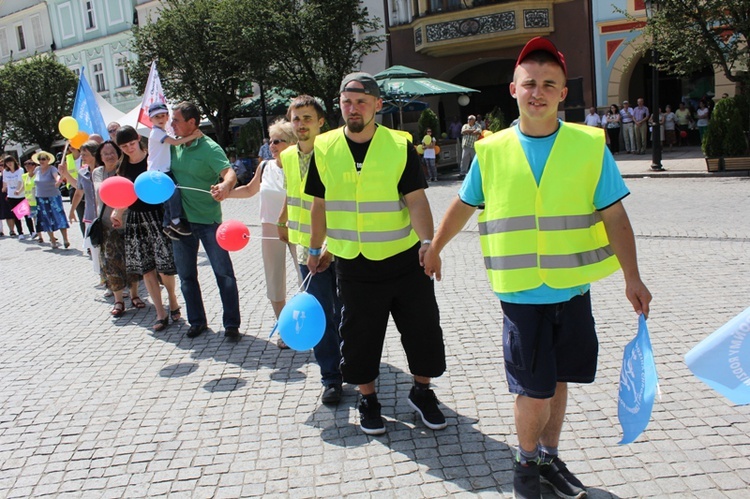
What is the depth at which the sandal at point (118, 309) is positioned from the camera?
7.35 meters

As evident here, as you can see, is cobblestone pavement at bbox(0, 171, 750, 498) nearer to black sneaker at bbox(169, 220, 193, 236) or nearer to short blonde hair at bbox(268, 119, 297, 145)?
black sneaker at bbox(169, 220, 193, 236)

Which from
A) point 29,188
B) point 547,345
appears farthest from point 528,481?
point 29,188

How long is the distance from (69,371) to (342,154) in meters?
3.16

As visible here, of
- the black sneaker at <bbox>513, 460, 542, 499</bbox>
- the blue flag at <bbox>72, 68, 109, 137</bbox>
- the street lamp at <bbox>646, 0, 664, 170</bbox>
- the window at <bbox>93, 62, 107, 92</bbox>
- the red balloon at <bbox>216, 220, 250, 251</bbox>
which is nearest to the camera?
the black sneaker at <bbox>513, 460, 542, 499</bbox>

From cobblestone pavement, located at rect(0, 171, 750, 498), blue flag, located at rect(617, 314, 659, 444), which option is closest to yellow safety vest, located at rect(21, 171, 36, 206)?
cobblestone pavement, located at rect(0, 171, 750, 498)

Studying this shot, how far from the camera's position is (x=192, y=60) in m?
27.9

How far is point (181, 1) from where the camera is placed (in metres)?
28.8

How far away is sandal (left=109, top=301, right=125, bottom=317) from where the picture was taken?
735cm

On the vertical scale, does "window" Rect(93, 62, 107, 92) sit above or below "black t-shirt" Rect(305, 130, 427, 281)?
above

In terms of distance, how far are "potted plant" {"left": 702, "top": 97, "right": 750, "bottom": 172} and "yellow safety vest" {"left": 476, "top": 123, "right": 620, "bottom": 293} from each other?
1451 cm

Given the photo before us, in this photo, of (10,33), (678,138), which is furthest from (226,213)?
(10,33)

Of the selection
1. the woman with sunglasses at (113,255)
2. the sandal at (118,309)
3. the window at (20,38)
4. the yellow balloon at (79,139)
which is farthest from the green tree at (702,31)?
the window at (20,38)

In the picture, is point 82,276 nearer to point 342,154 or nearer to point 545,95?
point 342,154

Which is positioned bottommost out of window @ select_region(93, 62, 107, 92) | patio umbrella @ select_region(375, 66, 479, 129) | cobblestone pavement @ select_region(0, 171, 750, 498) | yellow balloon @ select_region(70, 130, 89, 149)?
cobblestone pavement @ select_region(0, 171, 750, 498)
